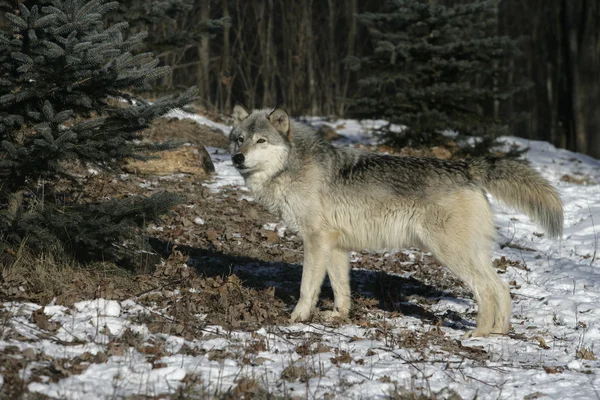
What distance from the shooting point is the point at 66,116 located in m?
6.25

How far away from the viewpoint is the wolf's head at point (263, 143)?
7129 mm

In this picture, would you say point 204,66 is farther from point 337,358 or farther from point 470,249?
point 337,358

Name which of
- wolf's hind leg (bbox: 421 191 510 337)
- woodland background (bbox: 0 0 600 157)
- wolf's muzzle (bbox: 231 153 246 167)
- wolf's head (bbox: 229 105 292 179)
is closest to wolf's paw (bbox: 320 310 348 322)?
wolf's hind leg (bbox: 421 191 510 337)

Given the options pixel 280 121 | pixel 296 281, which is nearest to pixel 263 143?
pixel 280 121

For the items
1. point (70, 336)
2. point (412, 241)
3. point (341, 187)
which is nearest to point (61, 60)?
point (70, 336)

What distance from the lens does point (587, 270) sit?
9.29 m

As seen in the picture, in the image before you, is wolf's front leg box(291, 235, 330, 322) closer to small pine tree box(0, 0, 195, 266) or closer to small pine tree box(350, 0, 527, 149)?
small pine tree box(0, 0, 195, 266)

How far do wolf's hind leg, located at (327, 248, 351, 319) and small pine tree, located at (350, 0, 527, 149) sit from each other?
7981 mm

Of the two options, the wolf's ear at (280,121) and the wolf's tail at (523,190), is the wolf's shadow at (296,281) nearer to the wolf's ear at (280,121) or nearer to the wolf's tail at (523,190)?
the wolf's tail at (523,190)

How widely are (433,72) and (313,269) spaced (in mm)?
9555

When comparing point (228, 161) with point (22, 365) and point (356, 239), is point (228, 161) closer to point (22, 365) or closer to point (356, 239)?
point (356, 239)

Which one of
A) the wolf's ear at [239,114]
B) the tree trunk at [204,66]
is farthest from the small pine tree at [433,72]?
the tree trunk at [204,66]

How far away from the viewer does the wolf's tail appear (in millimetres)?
6738

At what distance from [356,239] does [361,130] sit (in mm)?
12468
